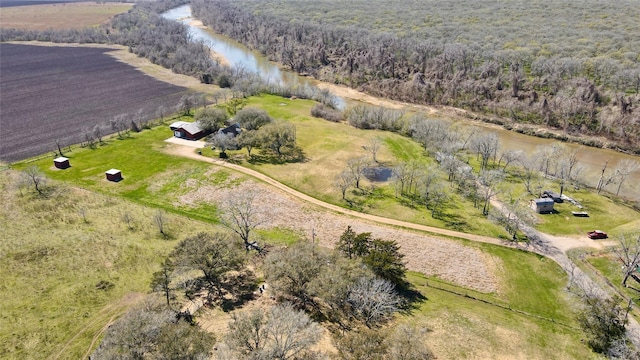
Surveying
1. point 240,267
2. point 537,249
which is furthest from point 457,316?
point 240,267

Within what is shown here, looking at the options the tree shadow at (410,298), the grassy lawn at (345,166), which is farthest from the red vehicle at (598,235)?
the tree shadow at (410,298)

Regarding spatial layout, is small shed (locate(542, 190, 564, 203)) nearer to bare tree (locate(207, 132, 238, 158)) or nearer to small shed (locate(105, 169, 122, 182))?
bare tree (locate(207, 132, 238, 158))

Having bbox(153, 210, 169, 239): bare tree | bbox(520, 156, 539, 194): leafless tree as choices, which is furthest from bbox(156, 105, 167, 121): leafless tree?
bbox(520, 156, 539, 194): leafless tree

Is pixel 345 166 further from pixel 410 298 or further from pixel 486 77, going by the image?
pixel 486 77

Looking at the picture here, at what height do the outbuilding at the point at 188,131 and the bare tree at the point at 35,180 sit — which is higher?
the outbuilding at the point at 188,131

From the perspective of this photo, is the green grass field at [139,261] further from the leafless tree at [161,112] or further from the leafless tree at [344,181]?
the leafless tree at [161,112]

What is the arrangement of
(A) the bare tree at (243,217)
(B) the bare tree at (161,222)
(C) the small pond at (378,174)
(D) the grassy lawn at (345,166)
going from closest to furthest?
(A) the bare tree at (243,217) < (B) the bare tree at (161,222) < (D) the grassy lawn at (345,166) < (C) the small pond at (378,174)

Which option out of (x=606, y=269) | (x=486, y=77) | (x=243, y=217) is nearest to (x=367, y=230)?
(x=243, y=217)
